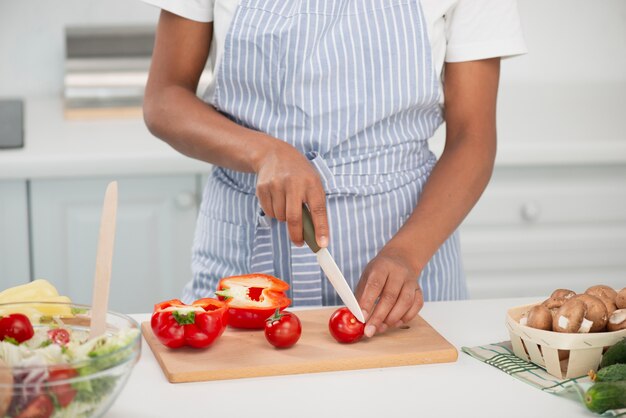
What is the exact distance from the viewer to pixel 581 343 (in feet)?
3.33

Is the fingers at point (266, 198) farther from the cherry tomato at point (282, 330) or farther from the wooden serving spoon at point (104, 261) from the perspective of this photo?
the wooden serving spoon at point (104, 261)

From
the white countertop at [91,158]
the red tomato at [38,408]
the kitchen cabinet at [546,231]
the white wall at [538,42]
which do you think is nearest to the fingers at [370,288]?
the red tomato at [38,408]

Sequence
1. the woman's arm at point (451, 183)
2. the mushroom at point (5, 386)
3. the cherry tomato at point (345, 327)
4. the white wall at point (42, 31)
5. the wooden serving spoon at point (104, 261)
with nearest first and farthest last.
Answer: the mushroom at point (5, 386), the wooden serving spoon at point (104, 261), the cherry tomato at point (345, 327), the woman's arm at point (451, 183), the white wall at point (42, 31)

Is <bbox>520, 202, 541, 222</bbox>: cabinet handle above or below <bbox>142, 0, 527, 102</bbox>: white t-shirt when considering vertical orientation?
below

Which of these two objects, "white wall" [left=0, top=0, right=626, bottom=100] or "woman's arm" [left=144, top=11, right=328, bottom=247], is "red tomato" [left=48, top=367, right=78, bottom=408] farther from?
"white wall" [left=0, top=0, right=626, bottom=100]

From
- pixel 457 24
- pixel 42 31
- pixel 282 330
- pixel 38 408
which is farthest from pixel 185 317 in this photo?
pixel 42 31

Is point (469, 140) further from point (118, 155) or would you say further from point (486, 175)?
point (118, 155)

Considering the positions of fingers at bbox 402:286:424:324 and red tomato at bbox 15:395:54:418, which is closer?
red tomato at bbox 15:395:54:418

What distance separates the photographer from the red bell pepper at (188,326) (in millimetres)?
1086

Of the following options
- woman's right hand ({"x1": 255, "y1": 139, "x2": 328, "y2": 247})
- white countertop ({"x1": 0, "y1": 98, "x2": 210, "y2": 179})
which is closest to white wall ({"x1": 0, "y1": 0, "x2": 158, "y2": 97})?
white countertop ({"x1": 0, "y1": 98, "x2": 210, "y2": 179})

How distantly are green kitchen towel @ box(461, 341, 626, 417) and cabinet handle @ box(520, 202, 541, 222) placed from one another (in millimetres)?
1164

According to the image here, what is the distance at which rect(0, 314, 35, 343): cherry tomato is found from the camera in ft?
3.05

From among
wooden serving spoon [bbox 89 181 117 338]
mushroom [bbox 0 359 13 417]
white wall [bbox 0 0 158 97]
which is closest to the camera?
mushroom [bbox 0 359 13 417]

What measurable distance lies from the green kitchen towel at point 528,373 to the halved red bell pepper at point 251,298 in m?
0.25
